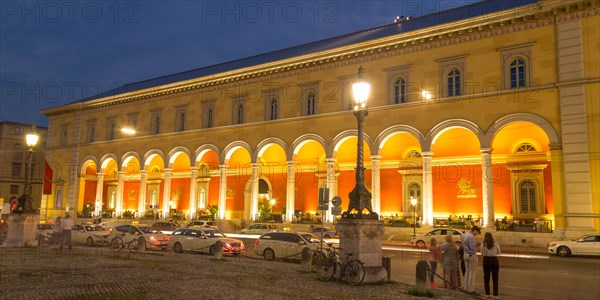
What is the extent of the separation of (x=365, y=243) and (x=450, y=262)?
97.3 inches

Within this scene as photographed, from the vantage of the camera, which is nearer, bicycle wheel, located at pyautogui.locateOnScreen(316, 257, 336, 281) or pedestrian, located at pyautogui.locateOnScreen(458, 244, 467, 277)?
pedestrian, located at pyautogui.locateOnScreen(458, 244, 467, 277)

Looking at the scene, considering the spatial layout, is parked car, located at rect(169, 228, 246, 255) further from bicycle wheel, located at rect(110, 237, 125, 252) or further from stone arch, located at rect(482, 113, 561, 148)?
stone arch, located at rect(482, 113, 561, 148)

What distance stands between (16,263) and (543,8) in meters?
27.8

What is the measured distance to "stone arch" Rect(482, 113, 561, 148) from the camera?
2595 centimetres

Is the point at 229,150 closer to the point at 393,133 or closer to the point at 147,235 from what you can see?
the point at 393,133

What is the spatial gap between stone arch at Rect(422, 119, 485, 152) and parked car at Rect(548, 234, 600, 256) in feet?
23.6

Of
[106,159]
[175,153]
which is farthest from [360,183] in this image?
[106,159]

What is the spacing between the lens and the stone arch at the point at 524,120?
85.1 feet

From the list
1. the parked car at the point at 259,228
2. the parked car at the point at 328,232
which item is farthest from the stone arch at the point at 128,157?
the parked car at the point at 328,232

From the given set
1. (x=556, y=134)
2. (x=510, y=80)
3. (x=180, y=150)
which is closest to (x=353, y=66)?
(x=510, y=80)

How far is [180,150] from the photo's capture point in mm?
42906

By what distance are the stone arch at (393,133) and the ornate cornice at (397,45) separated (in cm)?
505

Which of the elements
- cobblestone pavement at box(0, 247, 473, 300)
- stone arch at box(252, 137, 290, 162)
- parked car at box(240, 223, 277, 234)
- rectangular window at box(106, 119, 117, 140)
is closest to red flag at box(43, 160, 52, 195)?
rectangular window at box(106, 119, 117, 140)

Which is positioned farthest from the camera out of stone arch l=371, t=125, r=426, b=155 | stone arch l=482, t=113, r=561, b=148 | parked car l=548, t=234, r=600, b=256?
stone arch l=371, t=125, r=426, b=155
